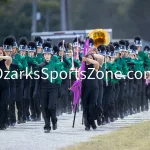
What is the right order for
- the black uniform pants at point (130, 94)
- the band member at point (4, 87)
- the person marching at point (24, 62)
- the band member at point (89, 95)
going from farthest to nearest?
the black uniform pants at point (130, 94), the person marching at point (24, 62), the band member at point (89, 95), the band member at point (4, 87)

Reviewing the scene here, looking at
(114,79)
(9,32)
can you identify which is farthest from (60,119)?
(9,32)

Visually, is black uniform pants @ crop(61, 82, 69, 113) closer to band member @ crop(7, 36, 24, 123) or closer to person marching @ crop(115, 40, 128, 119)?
person marching @ crop(115, 40, 128, 119)

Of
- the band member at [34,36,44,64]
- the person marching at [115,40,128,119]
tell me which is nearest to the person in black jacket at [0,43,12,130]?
the band member at [34,36,44,64]

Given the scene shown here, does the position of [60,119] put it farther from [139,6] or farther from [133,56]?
[139,6]

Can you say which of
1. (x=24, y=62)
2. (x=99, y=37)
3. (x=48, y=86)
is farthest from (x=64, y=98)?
(x=48, y=86)

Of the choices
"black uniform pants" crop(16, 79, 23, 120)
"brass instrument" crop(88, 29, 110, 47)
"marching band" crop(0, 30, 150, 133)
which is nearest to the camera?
"marching band" crop(0, 30, 150, 133)

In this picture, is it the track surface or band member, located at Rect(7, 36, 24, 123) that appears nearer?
the track surface

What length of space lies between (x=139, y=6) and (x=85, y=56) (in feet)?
137

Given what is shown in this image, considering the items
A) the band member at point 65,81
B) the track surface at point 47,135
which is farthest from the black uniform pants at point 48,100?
the band member at point 65,81

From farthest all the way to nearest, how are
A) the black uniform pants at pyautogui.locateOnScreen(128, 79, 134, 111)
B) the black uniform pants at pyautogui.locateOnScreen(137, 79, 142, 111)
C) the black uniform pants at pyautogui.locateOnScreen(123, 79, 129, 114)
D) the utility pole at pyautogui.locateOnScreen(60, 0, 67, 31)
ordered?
the utility pole at pyautogui.locateOnScreen(60, 0, 67, 31)
the black uniform pants at pyautogui.locateOnScreen(137, 79, 142, 111)
the black uniform pants at pyautogui.locateOnScreen(128, 79, 134, 111)
the black uniform pants at pyautogui.locateOnScreen(123, 79, 129, 114)

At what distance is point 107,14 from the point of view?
63969 millimetres

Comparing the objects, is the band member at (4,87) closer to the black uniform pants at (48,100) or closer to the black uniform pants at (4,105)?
the black uniform pants at (4,105)

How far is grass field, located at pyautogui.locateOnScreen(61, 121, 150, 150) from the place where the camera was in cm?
1688

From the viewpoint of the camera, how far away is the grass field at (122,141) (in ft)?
55.4
